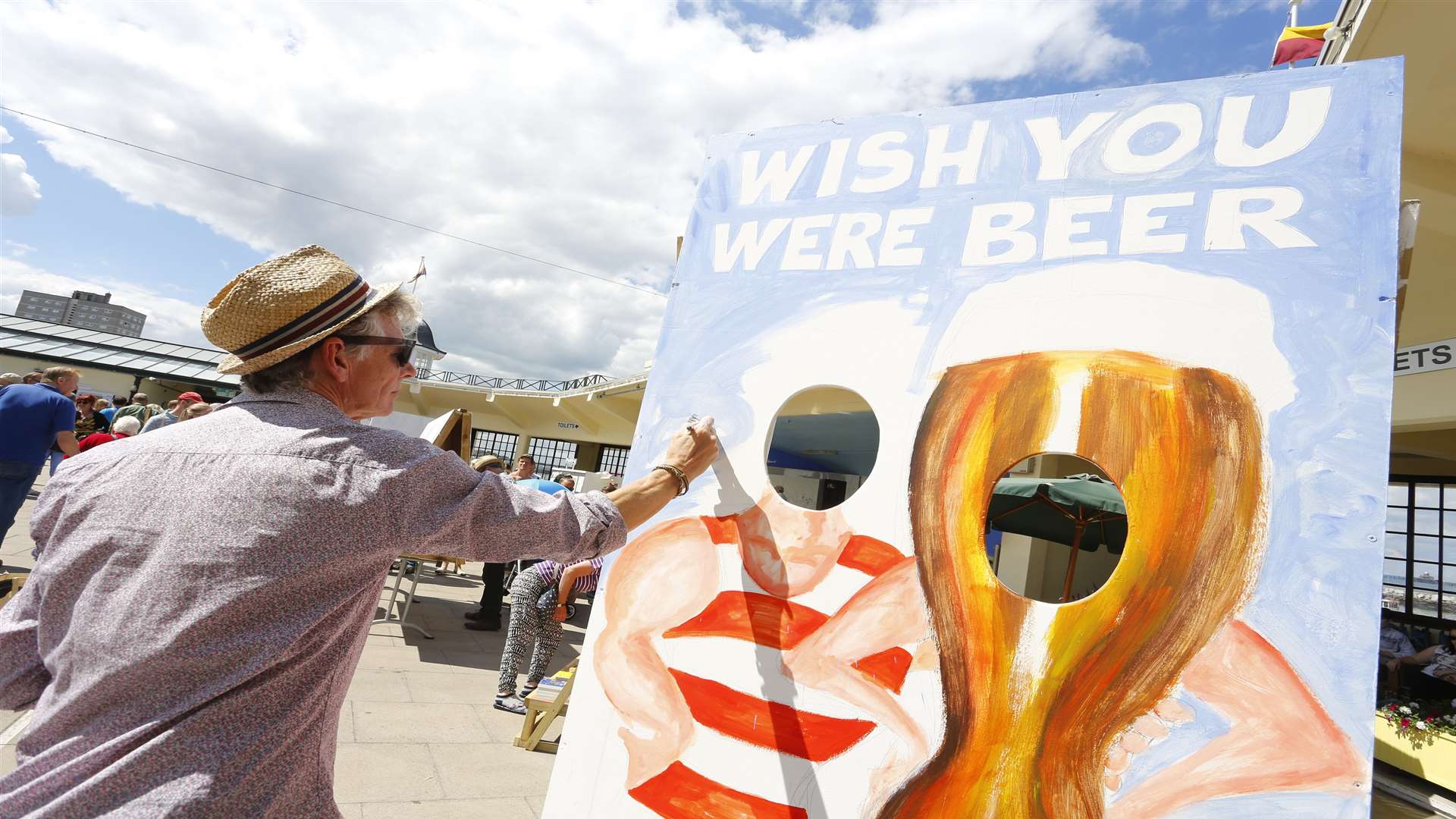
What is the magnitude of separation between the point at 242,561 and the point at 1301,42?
8.23 m

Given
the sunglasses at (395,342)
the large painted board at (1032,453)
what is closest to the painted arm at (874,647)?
the large painted board at (1032,453)

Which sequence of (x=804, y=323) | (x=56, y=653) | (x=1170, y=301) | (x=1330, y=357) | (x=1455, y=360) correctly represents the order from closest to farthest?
1. (x=56, y=653)
2. (x=1330, y=357)
3. (x=1170, y=301)
4. (x=804, y=323)
5. (x=1455, y=360)

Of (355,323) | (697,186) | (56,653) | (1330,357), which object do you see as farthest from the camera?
(697,186)

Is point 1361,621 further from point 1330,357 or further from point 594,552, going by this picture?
point 594,552

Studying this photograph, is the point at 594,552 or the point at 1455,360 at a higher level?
the point at 1455,360

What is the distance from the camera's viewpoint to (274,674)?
1157 millimetres

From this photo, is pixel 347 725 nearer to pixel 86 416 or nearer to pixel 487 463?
pixel 487 463

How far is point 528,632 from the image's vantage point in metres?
4.61

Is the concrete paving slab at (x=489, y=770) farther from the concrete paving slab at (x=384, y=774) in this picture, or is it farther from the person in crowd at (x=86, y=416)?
the person in crowd at (x=86, y=416)

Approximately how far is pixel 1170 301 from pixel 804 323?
0.84m

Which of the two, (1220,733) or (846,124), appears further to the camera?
(846,124)

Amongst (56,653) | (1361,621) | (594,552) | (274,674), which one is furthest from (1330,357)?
(56,653)

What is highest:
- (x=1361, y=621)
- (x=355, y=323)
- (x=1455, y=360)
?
(x=1455, y=360)

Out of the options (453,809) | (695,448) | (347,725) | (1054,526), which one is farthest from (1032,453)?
(1054,526)
